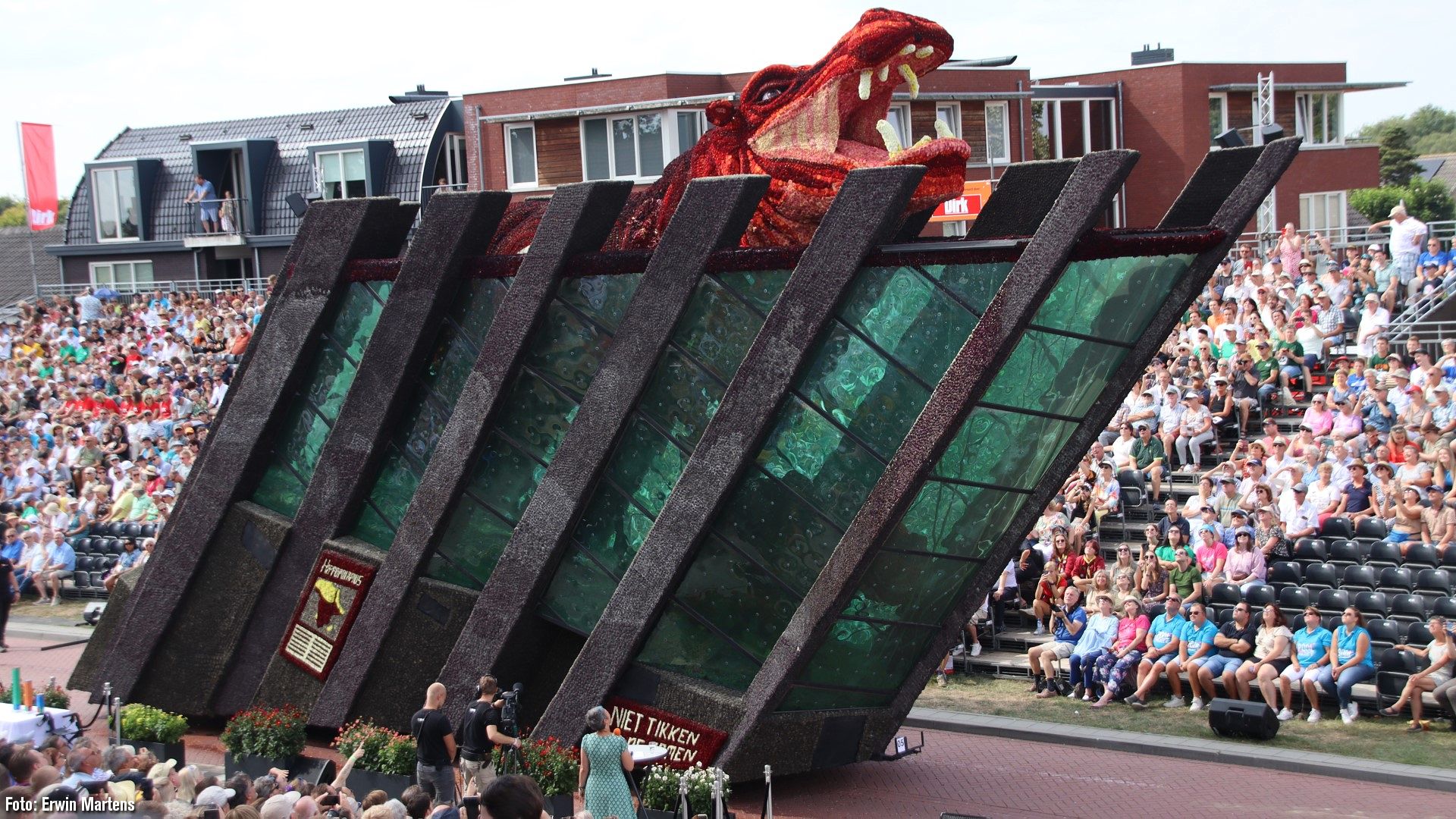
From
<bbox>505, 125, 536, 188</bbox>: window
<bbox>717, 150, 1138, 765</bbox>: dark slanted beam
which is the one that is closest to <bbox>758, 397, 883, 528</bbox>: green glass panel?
<bbox>717, 150, 1138, 765</bbox>: dark slanted beam

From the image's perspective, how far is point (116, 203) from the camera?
48.4 meters

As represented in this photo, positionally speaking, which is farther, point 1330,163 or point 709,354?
point 1330,163

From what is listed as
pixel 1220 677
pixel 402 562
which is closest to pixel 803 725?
pixel 402 562

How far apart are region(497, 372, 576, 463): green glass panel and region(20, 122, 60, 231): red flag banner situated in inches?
1551

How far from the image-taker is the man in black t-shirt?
12977mm

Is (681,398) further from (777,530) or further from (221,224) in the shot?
(221,224)

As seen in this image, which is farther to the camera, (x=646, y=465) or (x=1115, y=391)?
(x=646, y=465)

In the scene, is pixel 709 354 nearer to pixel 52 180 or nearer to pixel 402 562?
pixel 402 562

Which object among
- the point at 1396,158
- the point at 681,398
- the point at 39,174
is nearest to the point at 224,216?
the point at 39,174

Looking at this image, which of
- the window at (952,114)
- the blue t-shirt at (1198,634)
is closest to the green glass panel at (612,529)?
the blue t-shirt at (1198,634)

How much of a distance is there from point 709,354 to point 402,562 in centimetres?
380

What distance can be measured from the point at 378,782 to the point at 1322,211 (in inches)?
1189

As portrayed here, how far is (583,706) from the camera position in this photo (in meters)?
14.2

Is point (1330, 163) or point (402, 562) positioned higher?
point (1330, 163)
